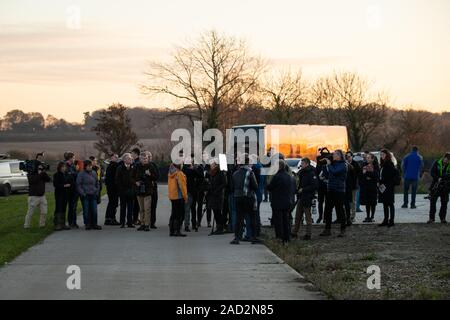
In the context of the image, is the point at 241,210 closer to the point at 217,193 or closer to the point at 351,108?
the point at 217,193

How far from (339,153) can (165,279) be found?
7026mm

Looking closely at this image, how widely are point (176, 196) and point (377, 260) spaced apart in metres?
5.69

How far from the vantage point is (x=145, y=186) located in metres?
19.8

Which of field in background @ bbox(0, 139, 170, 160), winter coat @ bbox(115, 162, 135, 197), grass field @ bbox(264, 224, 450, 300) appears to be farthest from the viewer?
field in background @ bbox(0, 139, 170, 160)

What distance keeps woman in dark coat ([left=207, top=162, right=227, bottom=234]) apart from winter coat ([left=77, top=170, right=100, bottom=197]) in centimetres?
292

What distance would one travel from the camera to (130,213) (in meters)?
20.5

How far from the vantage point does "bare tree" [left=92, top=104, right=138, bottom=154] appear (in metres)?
64.2

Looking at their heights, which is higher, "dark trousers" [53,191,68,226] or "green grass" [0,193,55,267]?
"dark trousers" [53,191,68,226]

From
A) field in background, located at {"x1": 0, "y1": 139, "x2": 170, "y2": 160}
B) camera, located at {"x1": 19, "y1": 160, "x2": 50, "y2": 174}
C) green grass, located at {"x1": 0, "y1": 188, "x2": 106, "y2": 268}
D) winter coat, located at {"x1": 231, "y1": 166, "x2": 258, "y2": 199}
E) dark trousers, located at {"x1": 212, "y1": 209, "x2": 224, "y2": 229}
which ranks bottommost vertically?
green grass, located at {"x1": 0, "y1": 188, "x2": 106, "y2": 268}

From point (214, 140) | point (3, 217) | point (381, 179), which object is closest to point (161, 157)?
point (214, 140)

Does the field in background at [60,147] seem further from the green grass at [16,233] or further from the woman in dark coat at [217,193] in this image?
the woman in dark coat at [217,193]

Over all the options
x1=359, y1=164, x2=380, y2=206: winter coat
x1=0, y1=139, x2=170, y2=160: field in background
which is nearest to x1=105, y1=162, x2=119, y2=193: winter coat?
x1=359, y1=164, x2=380, y2=206: winter coat

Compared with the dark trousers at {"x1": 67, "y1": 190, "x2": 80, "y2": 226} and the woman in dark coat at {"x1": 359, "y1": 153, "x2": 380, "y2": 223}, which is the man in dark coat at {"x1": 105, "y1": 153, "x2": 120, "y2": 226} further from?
the woman in dark coat at {"x1": 359, "y1": 153, "x2": 380, "y2": 223}
